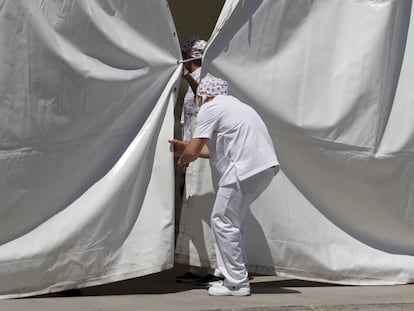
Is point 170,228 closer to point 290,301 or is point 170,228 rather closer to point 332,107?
point 290,301

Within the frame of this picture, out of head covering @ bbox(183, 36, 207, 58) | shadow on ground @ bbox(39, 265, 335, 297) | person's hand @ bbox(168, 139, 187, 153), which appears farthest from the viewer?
head covering @ bbox(183, 36, 207, 58)

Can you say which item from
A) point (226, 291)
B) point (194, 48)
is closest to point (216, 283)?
point (226, 291)

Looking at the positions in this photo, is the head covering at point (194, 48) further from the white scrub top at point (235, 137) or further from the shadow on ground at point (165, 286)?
the shadow on ground at point (165, 286)

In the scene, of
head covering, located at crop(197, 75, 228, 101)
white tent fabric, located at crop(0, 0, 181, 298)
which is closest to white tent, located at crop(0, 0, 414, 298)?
white tent fabric, located at crop(0, 0, 181, 298)

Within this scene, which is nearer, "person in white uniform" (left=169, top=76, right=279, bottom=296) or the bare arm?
"person in white uniform" (left=169, top=76, right=279, bottom=296)

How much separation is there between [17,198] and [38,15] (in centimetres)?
110

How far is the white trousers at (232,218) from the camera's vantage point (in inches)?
260

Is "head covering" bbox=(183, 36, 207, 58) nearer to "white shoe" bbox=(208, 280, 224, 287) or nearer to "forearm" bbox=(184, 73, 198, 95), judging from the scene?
"forearm" bbox=(184, 73, 198, 95)

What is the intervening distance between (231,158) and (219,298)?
3.08 ft

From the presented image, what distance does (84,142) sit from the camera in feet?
20.8

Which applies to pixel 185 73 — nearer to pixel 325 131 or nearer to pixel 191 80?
pixel 191 80

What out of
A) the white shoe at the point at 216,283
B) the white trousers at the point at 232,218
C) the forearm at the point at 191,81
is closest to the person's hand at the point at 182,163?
the white trousers at the point at 232,218

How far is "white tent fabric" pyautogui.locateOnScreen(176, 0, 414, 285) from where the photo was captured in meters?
7.02

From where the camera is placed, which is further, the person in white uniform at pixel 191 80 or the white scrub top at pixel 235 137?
the person in white uniform at pixel 191 80
